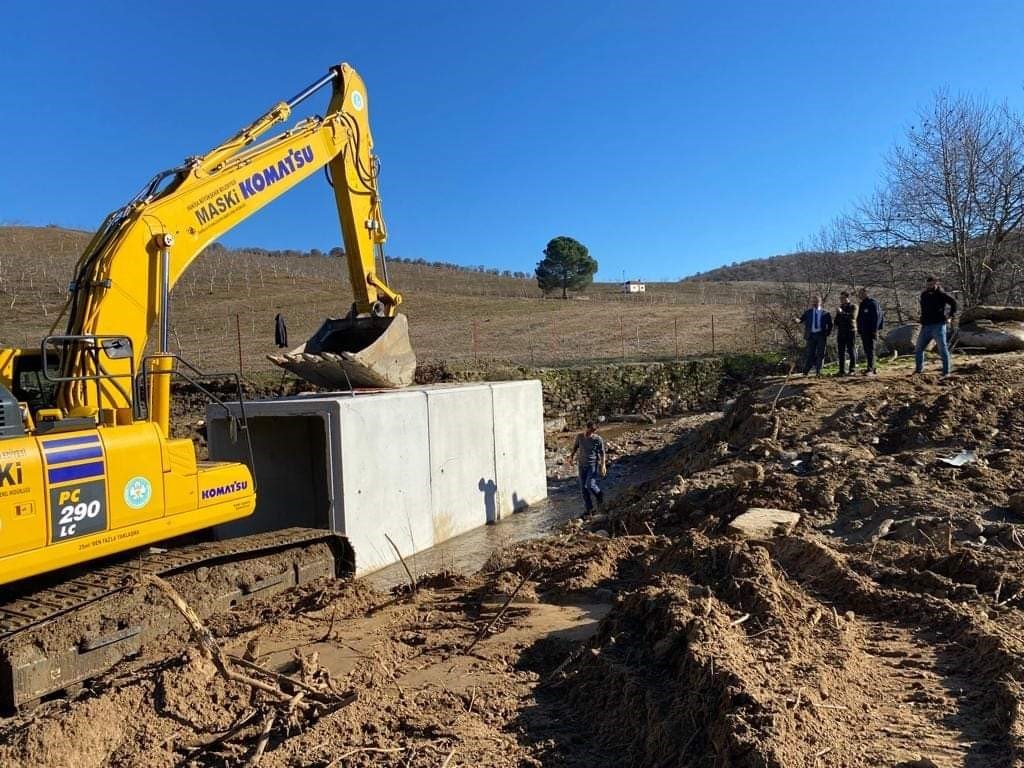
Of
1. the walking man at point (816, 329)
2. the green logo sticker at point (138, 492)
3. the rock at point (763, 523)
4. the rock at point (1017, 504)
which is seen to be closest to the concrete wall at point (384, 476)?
the green logo sticker at point (138, 492)

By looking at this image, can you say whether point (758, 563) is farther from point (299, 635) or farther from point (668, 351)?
point (668, 351)

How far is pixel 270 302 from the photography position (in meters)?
48.1

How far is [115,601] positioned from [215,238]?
12.6ft

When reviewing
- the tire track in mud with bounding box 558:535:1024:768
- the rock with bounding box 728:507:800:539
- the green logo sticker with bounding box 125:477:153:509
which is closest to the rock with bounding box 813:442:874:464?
the rock with bounding box 728:507:800:539

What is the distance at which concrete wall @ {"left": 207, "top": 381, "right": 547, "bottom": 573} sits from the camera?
968cm

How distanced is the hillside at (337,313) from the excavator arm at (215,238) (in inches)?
582

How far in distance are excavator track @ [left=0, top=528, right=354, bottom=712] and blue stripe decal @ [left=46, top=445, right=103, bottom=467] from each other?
1.13m

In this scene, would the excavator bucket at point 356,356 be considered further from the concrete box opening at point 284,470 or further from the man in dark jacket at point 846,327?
the man in dark jacket at point 846,327

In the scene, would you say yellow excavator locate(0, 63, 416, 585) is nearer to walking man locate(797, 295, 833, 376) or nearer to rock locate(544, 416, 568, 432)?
walking man locate(797, 295, 833, 376)

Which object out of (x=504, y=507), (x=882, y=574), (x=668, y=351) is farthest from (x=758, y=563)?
(x=668, y=351)

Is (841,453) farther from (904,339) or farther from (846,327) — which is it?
(904,339)

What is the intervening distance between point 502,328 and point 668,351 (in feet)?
34.3

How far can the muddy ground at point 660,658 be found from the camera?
13.2 feet

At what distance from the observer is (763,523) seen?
8.28 metres
